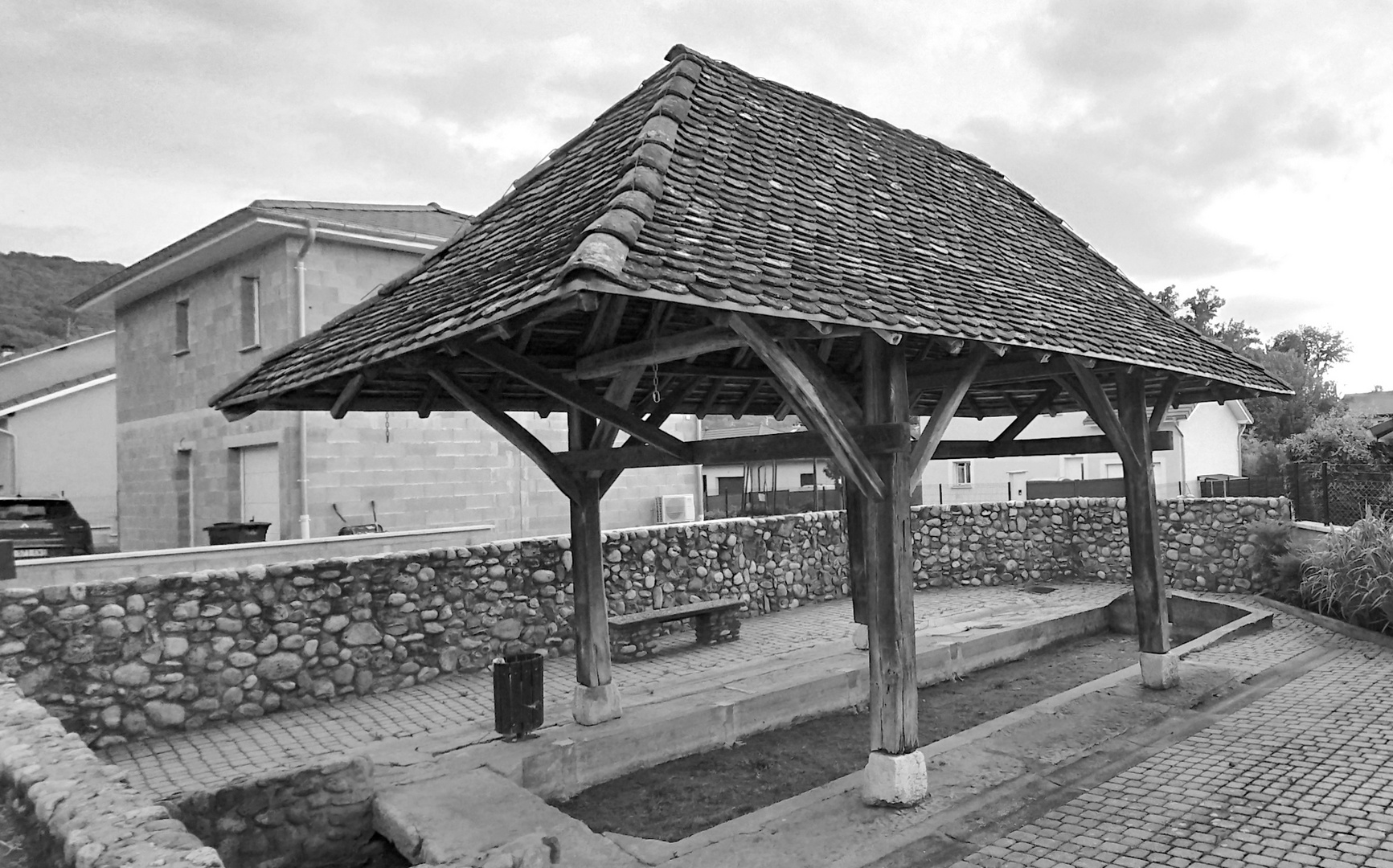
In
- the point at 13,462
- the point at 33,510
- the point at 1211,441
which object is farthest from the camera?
the point at 1211,441

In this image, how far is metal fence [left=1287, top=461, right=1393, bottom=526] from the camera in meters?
11.6

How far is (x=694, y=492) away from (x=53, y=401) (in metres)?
15.3

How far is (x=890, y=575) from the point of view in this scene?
4848 mm

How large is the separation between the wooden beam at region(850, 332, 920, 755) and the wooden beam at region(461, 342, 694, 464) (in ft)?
3.94

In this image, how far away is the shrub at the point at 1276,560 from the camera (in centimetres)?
1046

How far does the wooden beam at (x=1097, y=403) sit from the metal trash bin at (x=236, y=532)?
30.9 ft

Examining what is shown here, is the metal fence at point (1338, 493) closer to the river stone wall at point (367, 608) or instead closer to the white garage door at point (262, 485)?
the river stone wall at point (367, 608)

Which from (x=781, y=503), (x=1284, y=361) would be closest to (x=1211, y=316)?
(x=1284, y=361)

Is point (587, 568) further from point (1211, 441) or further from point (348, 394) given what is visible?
point (1211, 441)

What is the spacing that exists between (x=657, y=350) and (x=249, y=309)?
1062cm

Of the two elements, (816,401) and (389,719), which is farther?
(389,719)

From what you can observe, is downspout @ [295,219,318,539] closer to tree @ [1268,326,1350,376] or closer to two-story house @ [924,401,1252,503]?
two-story house @ [924,401,1252,503]

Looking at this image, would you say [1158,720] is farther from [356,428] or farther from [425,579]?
[356,428]

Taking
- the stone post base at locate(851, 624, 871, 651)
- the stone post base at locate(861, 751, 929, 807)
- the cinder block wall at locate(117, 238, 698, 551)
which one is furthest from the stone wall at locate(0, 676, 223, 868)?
the cinder block wall at locate(117, 238, 698, 551)
